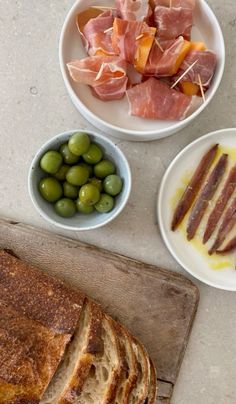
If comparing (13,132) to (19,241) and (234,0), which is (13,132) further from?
(234,0)

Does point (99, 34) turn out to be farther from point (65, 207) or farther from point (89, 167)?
point (65, 207)

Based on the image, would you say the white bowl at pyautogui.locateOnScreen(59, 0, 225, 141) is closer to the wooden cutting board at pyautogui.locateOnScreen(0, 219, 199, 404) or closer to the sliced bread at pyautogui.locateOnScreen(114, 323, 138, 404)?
the wooden cutting board at pyautogui.locateOnScreen(0, 219, 199, 404)

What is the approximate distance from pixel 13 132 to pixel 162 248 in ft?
1.92

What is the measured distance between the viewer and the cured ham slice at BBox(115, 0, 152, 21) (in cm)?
171

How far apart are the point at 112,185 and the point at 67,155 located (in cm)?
16

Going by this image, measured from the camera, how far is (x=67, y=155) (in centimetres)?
171

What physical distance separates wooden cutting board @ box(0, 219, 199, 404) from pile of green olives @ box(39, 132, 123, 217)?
14 centimetres

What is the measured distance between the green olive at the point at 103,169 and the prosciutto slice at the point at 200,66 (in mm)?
343

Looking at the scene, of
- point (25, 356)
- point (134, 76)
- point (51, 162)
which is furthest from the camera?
point (134, 76)

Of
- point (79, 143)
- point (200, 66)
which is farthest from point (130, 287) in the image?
point (200, 66)

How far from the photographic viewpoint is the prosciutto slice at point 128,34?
1.70m

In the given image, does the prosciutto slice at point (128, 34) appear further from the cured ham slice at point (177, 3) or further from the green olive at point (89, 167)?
the green olive at point (89, 167)

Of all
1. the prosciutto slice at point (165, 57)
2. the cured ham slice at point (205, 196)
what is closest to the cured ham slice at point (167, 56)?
the prosciutto slice at point (165, 57)

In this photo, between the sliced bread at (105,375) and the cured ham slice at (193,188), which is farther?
the cured ham slice at (193,188)
